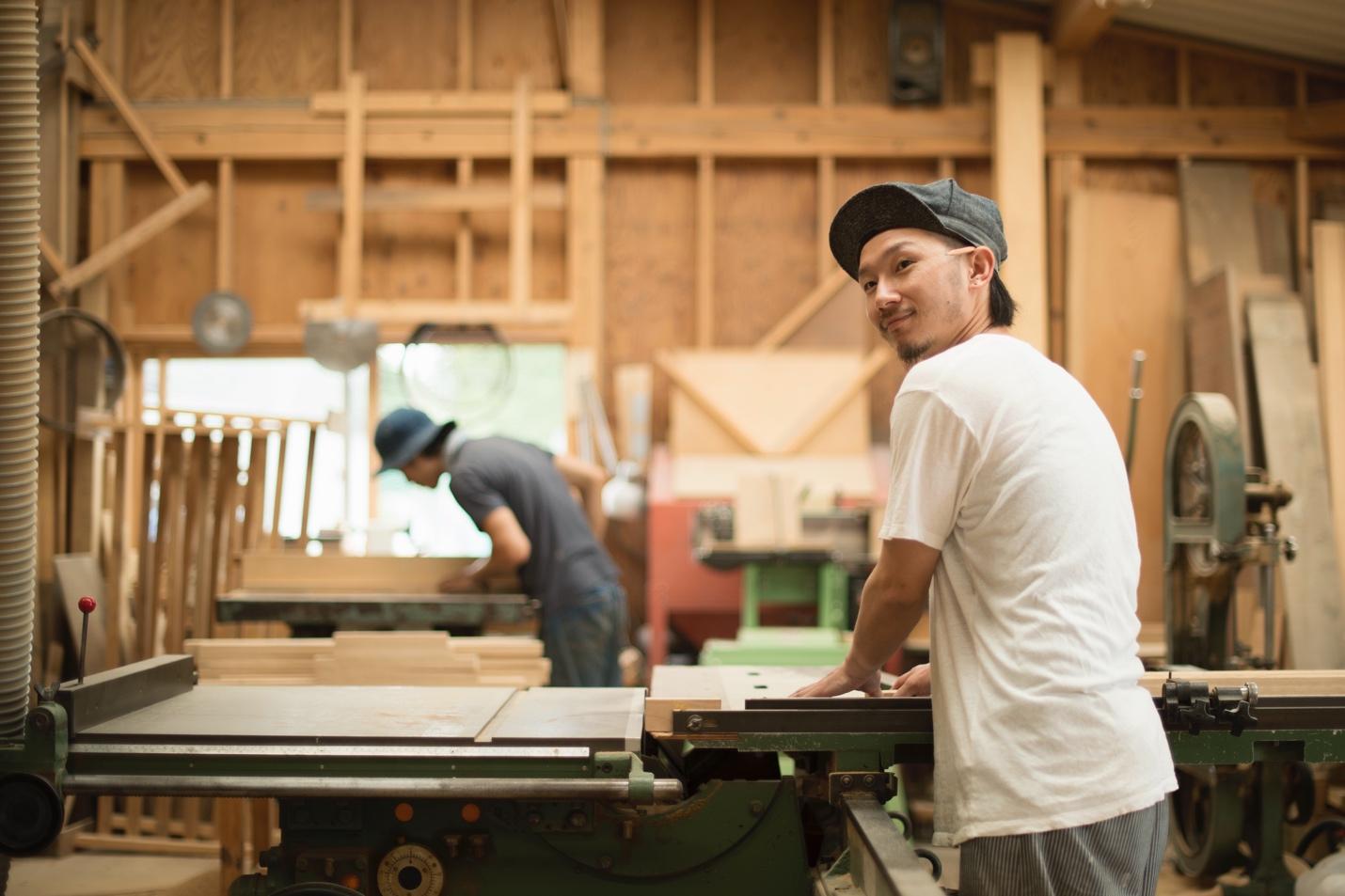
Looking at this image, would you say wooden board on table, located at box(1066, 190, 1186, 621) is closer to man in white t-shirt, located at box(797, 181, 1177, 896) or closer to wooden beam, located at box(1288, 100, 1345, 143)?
wooden beam, located at box(1288, 100, 1345, 143)

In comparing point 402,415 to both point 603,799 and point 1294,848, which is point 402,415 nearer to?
point 603,799

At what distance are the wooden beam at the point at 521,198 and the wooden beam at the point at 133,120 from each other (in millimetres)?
1695

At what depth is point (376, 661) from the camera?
304 centimetres

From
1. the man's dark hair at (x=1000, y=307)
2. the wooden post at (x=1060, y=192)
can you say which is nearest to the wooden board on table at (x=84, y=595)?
the man's dark hair at (x=1000, y=307)

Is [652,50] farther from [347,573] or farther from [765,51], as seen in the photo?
[347,573]

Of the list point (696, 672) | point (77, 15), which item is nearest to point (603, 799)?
point (696, 672)

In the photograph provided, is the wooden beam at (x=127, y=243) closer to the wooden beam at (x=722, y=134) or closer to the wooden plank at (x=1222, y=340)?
the wooden beam at (x=722, y=134)

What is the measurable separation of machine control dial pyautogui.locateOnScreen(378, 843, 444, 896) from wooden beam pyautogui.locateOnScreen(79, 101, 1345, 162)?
4802mm

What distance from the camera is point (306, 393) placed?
638 cm

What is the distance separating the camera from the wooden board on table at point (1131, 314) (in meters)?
5.77

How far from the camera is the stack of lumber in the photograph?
Answer: 301 centimetres

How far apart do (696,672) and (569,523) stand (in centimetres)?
165

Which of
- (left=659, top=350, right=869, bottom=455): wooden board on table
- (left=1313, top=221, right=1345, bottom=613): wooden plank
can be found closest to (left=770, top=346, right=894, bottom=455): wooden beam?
(left=659, top=350, right=869, bottom=455): wooden board on table

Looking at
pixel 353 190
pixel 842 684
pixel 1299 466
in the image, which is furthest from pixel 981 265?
pixel 353 190
